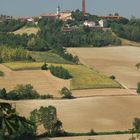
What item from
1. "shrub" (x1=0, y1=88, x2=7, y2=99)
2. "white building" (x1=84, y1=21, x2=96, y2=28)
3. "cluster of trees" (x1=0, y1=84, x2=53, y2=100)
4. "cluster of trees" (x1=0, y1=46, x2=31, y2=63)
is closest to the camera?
"shrub" (x1=0, y1=88, x2=7, y2=99)

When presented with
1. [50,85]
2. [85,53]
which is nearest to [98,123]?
[50,85]

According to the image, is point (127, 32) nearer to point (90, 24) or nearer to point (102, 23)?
point (102, 23)

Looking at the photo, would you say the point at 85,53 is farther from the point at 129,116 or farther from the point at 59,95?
the point at 129,116

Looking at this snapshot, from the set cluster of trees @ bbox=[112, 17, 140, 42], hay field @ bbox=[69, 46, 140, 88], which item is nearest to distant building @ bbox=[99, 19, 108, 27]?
cluster of trees @ bbox=[112, 17, 140, 42]

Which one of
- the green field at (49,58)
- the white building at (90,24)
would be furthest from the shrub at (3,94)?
the white building at (90,24)

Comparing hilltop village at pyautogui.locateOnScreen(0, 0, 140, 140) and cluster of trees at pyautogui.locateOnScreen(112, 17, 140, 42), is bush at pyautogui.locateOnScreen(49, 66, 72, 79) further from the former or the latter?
cluster of trees at pyautogui.locateOnScreen(112, 17, 140, 42)

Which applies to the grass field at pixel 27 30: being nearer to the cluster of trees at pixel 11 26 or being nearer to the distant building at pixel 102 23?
the cluster of trees at pixel 11 26
